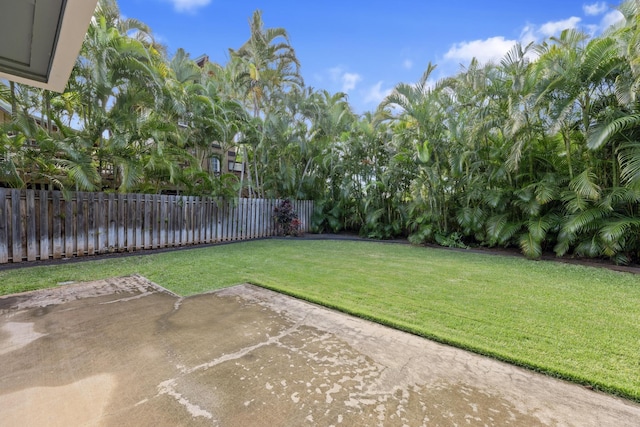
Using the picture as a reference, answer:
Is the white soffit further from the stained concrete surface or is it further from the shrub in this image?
the shrub

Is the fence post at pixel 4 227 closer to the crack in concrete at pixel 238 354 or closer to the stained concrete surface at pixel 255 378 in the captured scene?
the stained concrete surface at pixel 255 378

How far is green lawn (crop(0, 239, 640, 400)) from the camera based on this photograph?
2158 mm

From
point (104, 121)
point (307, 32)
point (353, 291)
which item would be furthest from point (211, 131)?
point (353, 291)

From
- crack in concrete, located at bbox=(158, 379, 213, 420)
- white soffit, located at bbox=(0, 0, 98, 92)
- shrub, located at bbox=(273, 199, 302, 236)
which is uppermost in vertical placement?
white soffit, located at bbox=(0, 0, 98, 92)

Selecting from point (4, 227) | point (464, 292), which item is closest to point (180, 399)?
point (464, 292)

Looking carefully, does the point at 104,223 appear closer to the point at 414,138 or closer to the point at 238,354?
the point at 238,354

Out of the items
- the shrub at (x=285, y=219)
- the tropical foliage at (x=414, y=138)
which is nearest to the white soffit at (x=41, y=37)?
the tropical foliage at (x=414, y=138)

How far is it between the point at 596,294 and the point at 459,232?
464 cm

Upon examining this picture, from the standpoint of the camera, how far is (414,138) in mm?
8492

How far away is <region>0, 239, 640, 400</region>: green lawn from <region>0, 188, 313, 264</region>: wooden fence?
0.84m

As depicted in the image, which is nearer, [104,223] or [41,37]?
[41,37]

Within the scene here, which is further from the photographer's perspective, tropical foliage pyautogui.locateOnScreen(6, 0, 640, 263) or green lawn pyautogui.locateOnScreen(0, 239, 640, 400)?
A: tropical foliage pyautogui.locateOnScreen(6, 0, 640, 263)

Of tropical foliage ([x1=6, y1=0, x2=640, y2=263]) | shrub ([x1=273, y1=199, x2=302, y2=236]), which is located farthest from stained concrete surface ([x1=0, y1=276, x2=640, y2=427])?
shrub ([x1=273, y1=199, x2=302, y2=236])

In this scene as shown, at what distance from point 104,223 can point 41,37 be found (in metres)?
4.62
